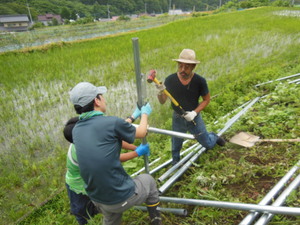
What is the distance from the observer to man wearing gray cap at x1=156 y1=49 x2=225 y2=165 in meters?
2.51

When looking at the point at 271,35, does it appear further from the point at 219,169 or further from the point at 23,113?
the point at 23,113

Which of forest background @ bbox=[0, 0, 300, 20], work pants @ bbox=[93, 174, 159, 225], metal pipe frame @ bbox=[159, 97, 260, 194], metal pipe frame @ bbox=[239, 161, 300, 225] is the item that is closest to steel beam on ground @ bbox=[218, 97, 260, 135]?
metal pipe frame @ bbox=[159, 97, 260, 194]

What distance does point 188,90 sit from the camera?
2637 mm

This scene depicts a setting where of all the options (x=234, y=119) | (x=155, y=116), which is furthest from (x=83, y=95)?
(x=155, y=116)

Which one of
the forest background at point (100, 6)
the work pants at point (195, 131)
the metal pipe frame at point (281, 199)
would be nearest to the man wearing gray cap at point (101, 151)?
the metal pipe frame at point (281, 199)

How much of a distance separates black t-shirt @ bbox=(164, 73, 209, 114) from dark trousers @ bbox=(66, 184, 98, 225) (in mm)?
1486

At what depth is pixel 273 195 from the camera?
1.95 m

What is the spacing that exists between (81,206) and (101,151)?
3.71ft

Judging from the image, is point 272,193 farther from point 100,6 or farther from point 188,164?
point 100,6

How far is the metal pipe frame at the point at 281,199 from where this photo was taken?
5.76 ft

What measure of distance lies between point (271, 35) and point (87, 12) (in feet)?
164

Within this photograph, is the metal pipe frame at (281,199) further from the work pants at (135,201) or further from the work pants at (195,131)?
the work pants at (195,131)

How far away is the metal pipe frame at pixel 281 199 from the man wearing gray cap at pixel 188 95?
1009 mm

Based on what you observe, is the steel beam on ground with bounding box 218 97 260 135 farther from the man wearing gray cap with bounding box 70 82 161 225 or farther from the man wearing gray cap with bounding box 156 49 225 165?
the man wearing gray cap with bounding box 70 82 161 225
